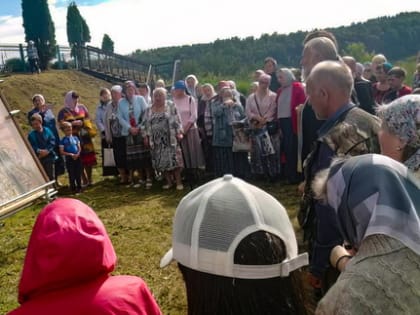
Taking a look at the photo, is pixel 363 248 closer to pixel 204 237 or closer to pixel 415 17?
pixel 204 237

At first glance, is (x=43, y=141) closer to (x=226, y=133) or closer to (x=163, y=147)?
(x=163, y=147)

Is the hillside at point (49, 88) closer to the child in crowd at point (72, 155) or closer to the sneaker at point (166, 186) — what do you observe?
the child in crowd at point (72, 155)

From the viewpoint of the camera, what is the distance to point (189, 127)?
7.27 m

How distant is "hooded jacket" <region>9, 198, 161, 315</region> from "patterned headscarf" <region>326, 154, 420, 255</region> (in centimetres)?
85

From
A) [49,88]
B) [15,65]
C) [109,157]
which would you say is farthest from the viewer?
[15,65]

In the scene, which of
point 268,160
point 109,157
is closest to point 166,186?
point 109,157

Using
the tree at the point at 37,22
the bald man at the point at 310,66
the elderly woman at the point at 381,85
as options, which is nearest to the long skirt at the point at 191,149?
the elderly woman at the point at 381,85

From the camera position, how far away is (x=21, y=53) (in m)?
18.3

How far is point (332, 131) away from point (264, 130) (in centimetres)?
439

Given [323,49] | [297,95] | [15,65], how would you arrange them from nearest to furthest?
[323,49] < [297,95] < [15,65]

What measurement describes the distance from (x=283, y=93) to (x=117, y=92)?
283 cm

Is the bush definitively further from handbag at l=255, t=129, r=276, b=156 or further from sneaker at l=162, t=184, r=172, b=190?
handbag at l=255, t=129, r=276, b=156

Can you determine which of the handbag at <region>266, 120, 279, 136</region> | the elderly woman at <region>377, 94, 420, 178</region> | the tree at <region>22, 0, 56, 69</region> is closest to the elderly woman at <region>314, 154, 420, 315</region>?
the elderly woman at <region>377, 94, 420, 178</region>

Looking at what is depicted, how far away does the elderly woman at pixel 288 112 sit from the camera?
616cm
